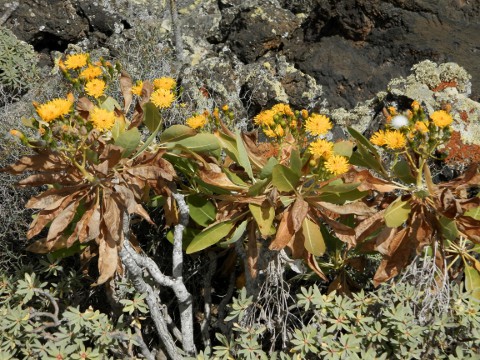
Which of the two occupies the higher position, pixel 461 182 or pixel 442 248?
pixel 461 182

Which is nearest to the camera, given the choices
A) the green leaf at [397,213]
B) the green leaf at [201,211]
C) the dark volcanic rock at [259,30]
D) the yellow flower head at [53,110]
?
the yellow flower head at [53,110]

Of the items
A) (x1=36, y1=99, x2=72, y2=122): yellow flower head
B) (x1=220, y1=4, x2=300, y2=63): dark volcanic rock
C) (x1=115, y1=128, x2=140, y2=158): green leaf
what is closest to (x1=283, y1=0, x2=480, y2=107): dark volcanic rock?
(x1=220, y1=4, x2=300, y2=63): dark volcanic rock

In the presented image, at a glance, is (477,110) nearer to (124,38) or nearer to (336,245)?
(336,245)

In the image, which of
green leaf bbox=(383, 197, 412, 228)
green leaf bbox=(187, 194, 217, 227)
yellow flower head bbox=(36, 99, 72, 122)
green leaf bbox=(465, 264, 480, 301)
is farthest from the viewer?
green leaf bbox=(187, 194, 217, 227)

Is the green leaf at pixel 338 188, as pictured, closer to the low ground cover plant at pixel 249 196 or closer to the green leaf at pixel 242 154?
the low ground cover plant at pixel 249 196

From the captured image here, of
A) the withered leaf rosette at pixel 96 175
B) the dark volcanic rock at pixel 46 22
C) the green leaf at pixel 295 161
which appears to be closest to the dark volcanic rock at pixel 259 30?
the dark volcanic rock at pixel 46 22

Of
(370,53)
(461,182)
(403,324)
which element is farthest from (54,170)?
(370,53)

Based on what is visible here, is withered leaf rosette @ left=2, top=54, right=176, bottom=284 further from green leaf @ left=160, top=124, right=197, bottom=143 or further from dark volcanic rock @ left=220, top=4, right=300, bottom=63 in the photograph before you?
dark volcanic rock @ left=220, top=4, right=300, bottom=63
